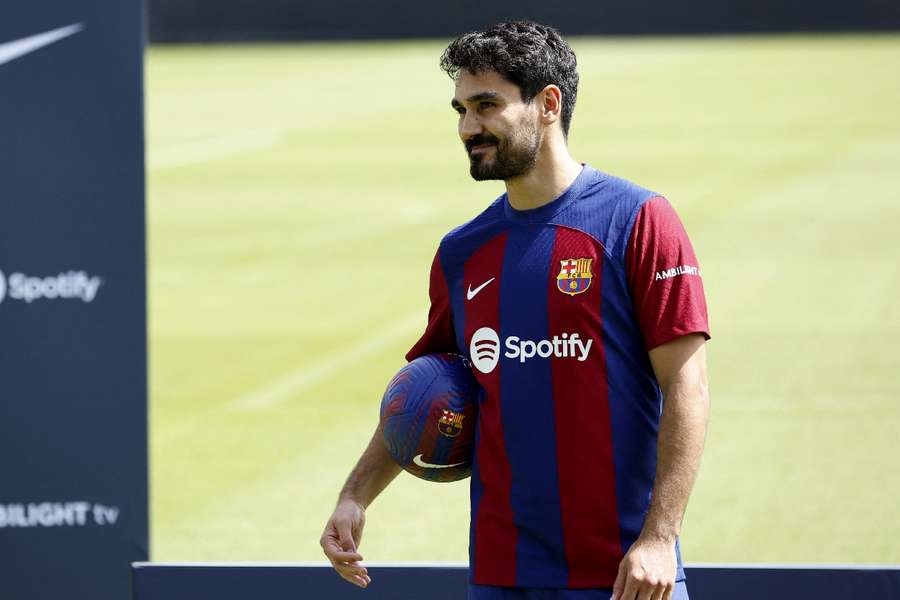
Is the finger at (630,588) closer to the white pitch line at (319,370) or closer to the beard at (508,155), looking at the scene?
the beard at (508,155)

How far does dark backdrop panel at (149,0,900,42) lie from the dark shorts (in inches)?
1516

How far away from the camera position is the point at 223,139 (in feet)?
83.7

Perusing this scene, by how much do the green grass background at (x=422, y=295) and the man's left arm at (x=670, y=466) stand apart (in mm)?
4184

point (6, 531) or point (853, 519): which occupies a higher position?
point (6, 531)

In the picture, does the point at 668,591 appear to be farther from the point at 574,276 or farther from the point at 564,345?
the point at 574,276

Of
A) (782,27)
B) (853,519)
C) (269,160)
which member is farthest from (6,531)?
(782,27)

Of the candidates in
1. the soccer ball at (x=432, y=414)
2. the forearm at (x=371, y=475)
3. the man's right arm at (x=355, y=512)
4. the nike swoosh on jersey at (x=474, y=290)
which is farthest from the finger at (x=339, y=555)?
the nike swoosh on jersey at (x=474, y=290)

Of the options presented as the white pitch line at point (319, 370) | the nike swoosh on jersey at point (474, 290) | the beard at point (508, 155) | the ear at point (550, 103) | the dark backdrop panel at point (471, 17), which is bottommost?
the white pitch line at point (319, 370)

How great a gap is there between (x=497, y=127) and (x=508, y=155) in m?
0.07

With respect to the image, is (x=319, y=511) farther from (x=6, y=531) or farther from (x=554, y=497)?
(x=554, y=497)

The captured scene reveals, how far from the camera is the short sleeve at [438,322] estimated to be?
3941 millimetres

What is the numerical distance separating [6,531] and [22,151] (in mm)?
1348

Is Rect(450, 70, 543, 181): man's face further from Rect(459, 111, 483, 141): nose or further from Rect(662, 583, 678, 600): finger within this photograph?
Rect(662, 583, 678, 600): finger

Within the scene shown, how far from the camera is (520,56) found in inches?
144
